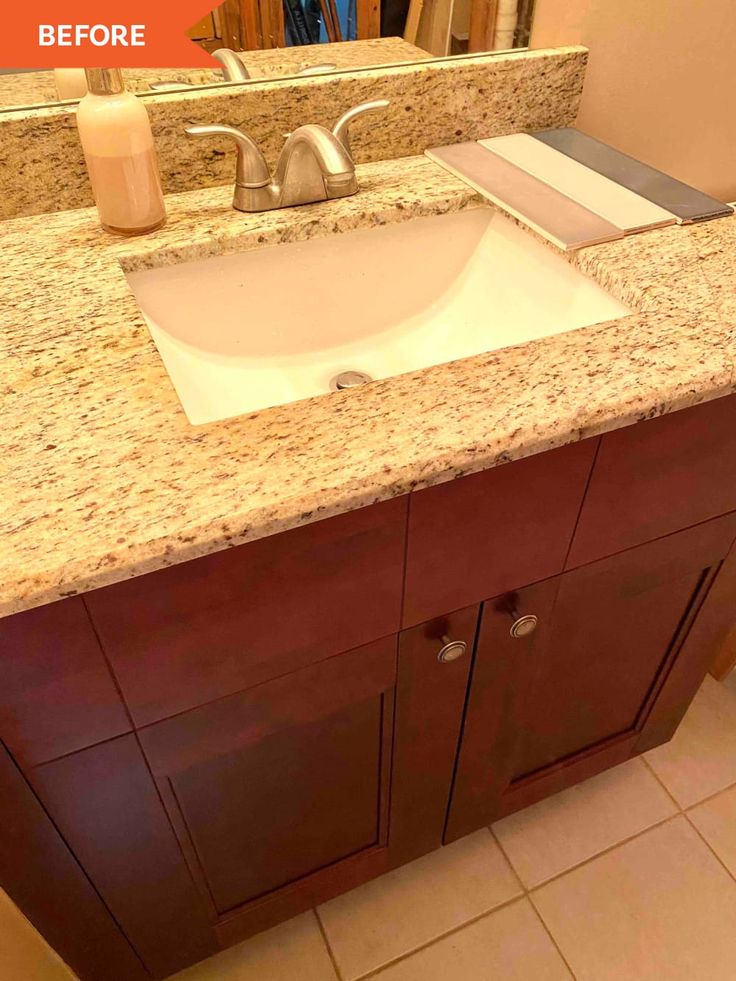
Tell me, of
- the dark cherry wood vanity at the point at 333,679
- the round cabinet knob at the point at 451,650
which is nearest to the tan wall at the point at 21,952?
the dark cherry wood vanity at the point at 333,679

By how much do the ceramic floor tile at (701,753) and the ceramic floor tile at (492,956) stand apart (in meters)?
0.38

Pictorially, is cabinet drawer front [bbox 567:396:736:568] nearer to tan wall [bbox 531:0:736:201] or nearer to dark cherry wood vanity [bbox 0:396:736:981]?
dark cherry wood vanity [bbox 0:396:736:981]

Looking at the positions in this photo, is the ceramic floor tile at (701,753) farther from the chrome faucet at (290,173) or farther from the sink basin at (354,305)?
the chrome faucet at (290,173)

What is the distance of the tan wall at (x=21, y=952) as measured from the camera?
2.60ft

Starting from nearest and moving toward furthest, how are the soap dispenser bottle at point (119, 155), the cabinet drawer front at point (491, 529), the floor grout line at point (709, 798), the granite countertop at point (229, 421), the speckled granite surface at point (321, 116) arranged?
1. the granite countertop at point (229, 421)
2. the cabinet drawer front at point (491, 529)
3. the soap dispenser bottle at point (119, 155)
4. the speckled granite surface at point (321, 116)
5. the floor grout line at point (709, 798)

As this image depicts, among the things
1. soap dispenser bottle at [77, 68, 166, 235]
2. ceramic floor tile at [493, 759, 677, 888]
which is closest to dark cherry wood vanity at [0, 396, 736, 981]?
ceramic floor tile at [493, 759, 677, 888]

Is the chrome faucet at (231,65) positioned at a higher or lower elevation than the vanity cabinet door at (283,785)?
higher

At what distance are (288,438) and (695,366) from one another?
37 centimetres

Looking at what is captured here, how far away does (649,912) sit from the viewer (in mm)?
1224

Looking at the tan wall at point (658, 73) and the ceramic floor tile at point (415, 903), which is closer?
the tan wall at point (658, 73)

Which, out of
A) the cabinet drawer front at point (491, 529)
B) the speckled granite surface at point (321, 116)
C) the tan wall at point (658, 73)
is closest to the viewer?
the cabinet drawer front at point (491, 529)

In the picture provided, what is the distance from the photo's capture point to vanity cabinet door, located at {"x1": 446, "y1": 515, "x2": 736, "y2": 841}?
2.80 ft

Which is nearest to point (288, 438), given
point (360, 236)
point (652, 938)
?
point (360, 236)

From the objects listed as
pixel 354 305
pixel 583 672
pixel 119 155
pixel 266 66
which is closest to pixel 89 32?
pixel 119 155
